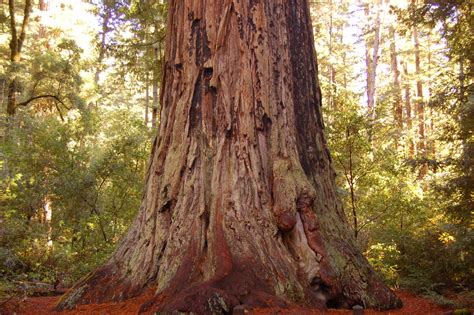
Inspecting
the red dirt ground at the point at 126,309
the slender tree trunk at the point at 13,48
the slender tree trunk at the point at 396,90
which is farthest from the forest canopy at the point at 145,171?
the slender tree trunk at the point at 396,90

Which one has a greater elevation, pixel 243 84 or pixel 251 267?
pixel 243 84

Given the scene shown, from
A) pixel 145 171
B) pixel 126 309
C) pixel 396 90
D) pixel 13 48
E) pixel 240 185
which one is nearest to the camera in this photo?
pixel 126 309

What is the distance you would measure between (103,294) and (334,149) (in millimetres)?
6360

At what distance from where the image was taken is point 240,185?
5.34m

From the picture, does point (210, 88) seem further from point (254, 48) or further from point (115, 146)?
point (115, 146)

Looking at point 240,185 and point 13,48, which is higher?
point 13,48

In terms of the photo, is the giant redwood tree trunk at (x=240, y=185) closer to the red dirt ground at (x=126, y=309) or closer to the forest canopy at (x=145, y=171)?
the red dirt ground at (x=126, y=309)

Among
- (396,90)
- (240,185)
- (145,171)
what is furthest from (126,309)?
(396,90)

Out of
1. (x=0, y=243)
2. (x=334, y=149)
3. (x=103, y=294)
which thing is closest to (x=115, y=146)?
(x=0, y=243)

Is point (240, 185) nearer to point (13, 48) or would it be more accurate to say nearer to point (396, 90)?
point (13, 48)

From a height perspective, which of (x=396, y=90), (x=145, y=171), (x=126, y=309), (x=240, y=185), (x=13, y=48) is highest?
(x=396, y=90)

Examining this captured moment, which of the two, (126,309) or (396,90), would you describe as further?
(396,90)

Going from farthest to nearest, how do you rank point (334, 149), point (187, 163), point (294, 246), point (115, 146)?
point (115, 146) < point (334, 149) < point (187, 163) < point (294, 246)

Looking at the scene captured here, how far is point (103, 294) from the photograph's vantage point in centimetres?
527
